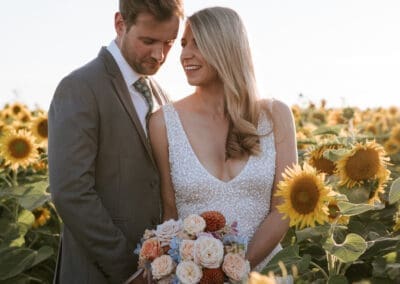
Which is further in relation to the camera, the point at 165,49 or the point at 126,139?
the point at 165,49

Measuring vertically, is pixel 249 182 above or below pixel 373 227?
above

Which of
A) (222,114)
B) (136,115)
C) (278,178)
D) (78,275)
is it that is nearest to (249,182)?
(278,178)

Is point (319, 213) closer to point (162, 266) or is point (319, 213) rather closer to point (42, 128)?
point (162, 266)

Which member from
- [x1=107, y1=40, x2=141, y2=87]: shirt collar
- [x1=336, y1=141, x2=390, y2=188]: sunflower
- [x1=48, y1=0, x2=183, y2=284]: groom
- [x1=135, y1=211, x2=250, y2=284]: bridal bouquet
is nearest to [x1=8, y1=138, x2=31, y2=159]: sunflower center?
[x1=48, y1=0, x2=183, y2=284]: groom

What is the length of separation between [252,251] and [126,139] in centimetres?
85

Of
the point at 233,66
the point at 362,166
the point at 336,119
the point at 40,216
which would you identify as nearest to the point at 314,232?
the point at 362,166

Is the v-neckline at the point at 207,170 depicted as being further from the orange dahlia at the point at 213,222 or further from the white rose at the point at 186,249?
the white rose at the point at 186,249

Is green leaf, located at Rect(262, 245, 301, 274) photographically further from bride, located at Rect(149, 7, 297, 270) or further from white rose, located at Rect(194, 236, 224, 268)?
bride, located at Rect(149, 7, 297, 270)

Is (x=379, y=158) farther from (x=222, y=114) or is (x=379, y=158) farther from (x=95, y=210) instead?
(x=95, y=210)

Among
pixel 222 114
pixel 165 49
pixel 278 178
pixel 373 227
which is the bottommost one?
pixel 373 227

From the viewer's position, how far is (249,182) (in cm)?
414

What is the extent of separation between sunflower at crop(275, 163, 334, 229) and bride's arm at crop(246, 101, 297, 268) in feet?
1.58

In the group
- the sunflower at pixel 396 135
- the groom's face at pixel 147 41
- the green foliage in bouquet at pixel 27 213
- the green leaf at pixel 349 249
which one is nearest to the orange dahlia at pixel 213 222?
the green leaf at pixel 349 249

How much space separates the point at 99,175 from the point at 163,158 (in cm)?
47
